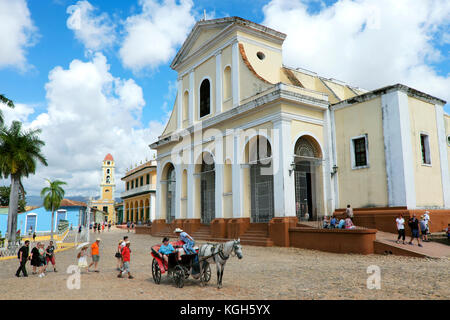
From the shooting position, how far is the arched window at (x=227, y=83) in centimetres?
1986

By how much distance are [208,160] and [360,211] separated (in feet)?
30.3

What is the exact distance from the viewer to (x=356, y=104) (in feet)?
52.6

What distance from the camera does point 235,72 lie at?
19016 mm

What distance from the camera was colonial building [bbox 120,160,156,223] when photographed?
42094 mm

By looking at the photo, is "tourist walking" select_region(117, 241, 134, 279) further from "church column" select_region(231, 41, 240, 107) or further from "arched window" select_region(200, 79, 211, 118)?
"arched window" select_region(200, 79, 211, 118)

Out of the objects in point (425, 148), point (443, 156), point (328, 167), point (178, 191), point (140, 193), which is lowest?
point (178, 191)

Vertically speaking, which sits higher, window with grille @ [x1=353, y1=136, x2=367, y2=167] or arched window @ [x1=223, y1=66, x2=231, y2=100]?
arched window @ [x1=223, y1=66, x2=231, y2=100]

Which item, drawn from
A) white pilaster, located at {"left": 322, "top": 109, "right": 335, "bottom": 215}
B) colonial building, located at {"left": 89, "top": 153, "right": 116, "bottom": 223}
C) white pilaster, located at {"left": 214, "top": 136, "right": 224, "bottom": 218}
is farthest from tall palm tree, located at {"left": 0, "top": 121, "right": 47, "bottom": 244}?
colonial building, located at {"left": 89, "top": 153, "right": 116, "bottom": 223}

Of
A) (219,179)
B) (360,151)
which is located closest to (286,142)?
(360,151)

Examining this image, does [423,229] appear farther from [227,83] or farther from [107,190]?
[107,190]

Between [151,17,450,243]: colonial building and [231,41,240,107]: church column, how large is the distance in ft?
0.19

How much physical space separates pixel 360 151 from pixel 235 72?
7467 mm
